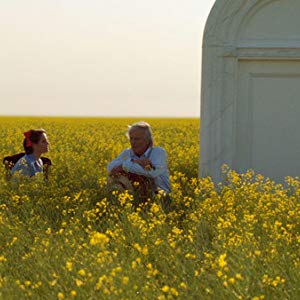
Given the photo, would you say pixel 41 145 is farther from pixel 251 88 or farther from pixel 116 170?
pixel 251 88

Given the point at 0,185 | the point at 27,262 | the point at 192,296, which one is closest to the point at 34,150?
the point at 0,185

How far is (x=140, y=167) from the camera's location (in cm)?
943

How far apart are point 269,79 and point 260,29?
0.68 meters

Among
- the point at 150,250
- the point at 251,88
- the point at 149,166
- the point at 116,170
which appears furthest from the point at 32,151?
the point at 150,250

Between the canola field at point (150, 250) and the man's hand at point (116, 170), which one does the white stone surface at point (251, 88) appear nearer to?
the canola field at point (150, 250)

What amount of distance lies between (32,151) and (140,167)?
167cm

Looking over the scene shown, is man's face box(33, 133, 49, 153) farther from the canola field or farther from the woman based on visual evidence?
the canola field

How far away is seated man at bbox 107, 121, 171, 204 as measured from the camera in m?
9.45

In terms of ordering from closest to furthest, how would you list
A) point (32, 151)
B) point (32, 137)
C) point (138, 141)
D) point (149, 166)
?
point (149, 166), point (138, 141), point (32, 137), point (32, 151)

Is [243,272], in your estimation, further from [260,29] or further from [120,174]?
[260,29]

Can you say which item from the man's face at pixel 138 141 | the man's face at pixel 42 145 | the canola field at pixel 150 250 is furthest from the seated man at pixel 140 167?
the man's face at pixel 42 145

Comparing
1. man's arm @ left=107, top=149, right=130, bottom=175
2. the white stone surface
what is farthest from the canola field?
the white stone surface

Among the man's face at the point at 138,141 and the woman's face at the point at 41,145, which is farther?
the woman's face at the point at 41,145

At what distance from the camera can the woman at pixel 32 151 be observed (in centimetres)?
1019
